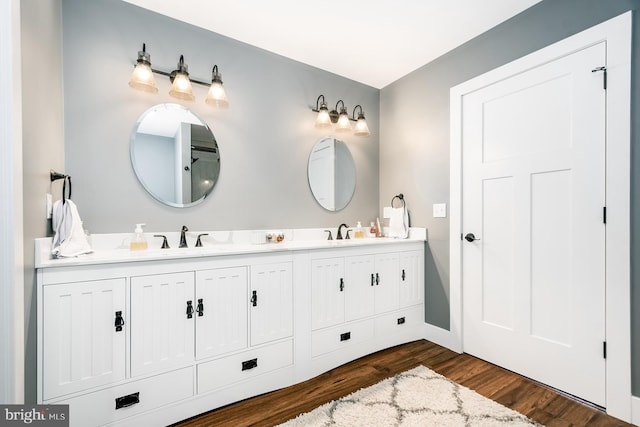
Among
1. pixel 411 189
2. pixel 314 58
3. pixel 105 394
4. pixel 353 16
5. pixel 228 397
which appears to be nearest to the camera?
pixel 105 394

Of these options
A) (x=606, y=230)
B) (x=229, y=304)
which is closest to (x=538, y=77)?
(x=606, y=230)

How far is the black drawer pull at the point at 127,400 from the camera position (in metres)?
1.43

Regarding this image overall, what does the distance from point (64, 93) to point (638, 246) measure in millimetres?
3397

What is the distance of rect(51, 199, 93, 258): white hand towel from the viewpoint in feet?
4.81

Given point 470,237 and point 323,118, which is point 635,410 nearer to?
point 470,237

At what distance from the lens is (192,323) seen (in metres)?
1.60

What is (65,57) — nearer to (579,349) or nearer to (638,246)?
(638,246)

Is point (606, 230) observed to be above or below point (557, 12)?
below

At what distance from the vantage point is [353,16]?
6.75ft

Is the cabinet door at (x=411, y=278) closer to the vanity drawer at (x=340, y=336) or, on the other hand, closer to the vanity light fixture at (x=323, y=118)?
the vanity drawer at (x=340, y=336)

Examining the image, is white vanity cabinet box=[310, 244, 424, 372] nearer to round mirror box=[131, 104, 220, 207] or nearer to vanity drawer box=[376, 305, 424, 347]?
vanity drawer box=[376, 305, 424, 347]

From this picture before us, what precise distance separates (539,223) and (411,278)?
42.3 inches

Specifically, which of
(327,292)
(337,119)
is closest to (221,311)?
(327,292)

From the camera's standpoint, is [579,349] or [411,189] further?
[411,189]
